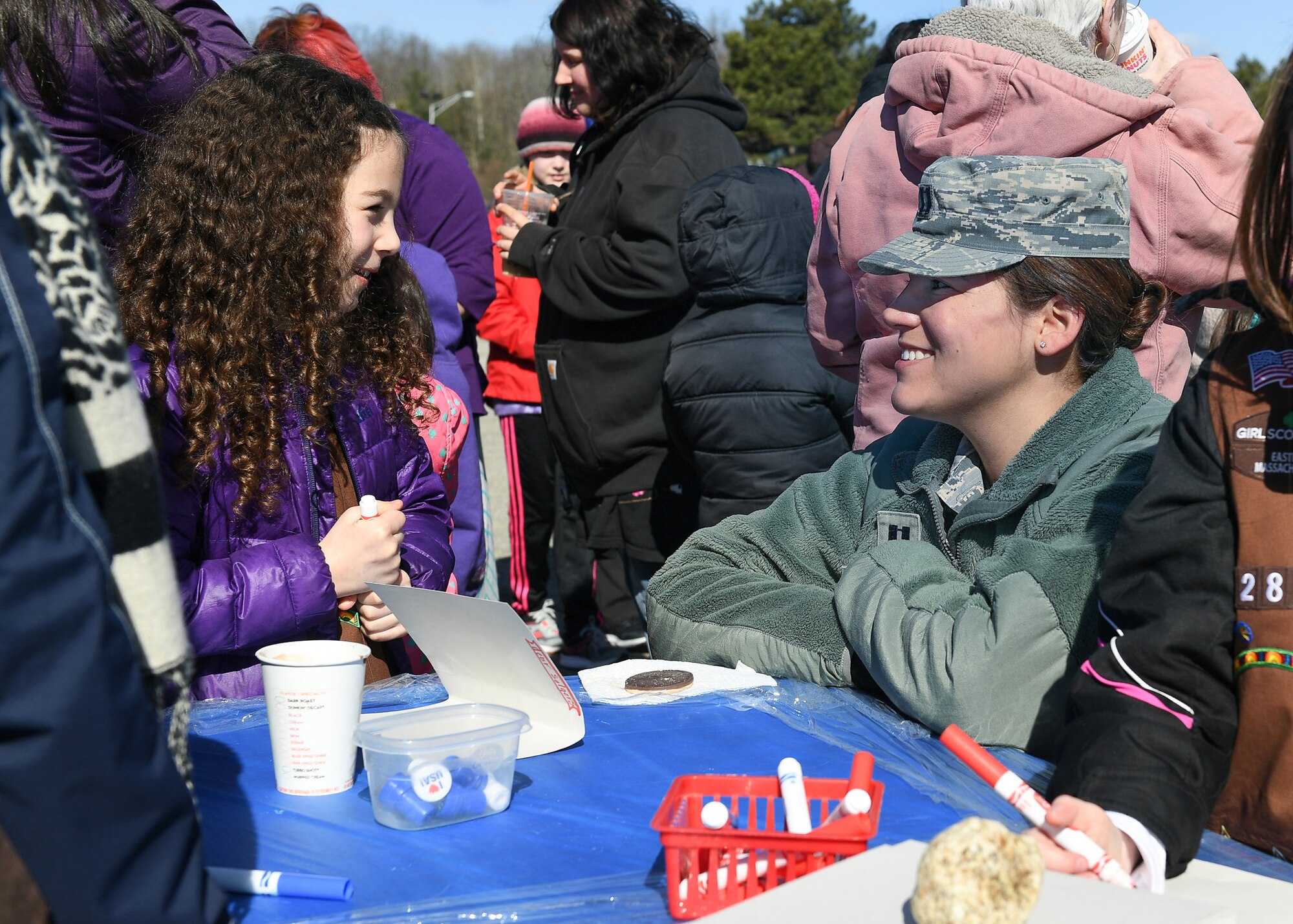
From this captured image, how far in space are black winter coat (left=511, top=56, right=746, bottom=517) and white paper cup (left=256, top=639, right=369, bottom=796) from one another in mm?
2349

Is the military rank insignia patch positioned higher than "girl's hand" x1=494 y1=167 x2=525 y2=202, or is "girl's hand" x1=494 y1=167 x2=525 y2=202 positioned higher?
"girl's hand" x1=494 y1=167 x2=525 y2=202

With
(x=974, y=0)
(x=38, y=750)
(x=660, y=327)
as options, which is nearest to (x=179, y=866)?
(x=38, y=750)

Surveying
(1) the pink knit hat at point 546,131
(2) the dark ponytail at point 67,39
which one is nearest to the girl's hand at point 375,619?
(2) the dark ponytail at point 67,39

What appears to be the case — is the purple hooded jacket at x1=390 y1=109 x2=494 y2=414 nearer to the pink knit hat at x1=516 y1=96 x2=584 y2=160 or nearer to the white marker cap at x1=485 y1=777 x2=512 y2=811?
the pink knit hat at x1=516 y1=96 x2=584 y2=160

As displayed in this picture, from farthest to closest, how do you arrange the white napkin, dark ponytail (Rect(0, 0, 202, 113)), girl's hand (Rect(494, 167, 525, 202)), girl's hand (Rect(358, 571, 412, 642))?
1. girl's hand (Rect(494, 167, 525, 202))
2. dark ponytail (Rect(0, 0, 202, 113))
3. girl's hand (Rect(358, 571, 412, 642))
4. the white napkin

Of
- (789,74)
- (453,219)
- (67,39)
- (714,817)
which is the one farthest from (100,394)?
(789,74)

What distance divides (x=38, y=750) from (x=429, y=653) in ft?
2.85

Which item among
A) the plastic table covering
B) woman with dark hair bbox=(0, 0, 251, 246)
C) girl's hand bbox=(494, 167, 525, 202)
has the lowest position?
the plastic table covering

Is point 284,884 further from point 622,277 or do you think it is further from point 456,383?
point 622,277

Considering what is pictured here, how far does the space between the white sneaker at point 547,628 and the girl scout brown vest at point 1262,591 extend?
12.0 feet

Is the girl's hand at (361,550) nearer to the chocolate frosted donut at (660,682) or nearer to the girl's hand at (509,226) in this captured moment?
the chocolate frosted donut at (660,682)

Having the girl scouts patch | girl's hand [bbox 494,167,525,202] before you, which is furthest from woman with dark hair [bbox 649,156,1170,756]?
girl's hand [bbox 494,167,525,202]

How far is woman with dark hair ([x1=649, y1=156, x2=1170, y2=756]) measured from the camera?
167 centimetres

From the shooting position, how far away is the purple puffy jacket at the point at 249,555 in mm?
1947
